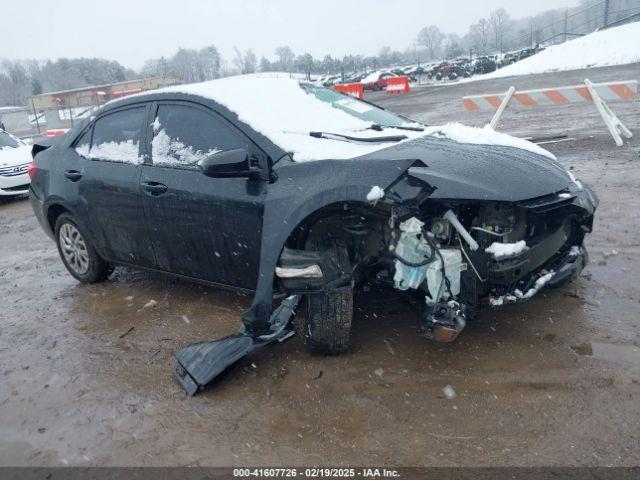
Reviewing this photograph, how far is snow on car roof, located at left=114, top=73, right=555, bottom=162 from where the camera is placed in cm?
350

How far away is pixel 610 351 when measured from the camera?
318 centimetres

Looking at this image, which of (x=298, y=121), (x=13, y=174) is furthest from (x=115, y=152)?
(x=13, y=174)

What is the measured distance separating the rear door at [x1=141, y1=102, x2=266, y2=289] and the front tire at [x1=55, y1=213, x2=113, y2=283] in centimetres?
110

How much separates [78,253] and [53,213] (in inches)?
17.8

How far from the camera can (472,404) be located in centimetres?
285

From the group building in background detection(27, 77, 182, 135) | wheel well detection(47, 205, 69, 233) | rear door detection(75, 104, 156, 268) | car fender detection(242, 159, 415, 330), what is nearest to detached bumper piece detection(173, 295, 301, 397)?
car fender detection(242, 159, 415, 330)

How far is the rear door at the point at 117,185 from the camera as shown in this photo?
424cm

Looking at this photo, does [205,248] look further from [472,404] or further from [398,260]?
[472,404]

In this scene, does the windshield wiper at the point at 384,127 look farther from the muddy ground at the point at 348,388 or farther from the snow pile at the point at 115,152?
the snow pile at the point at 115,152

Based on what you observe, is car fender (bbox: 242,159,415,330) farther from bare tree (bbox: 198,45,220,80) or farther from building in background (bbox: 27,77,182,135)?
bare tree (bbox: 198,45,220,80)

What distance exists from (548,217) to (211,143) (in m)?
2.22

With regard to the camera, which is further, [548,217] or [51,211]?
[51,211]

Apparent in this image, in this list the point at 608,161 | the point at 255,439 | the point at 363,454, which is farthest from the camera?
the point at 608,161

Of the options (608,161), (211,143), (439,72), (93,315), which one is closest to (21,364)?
(93,315)
